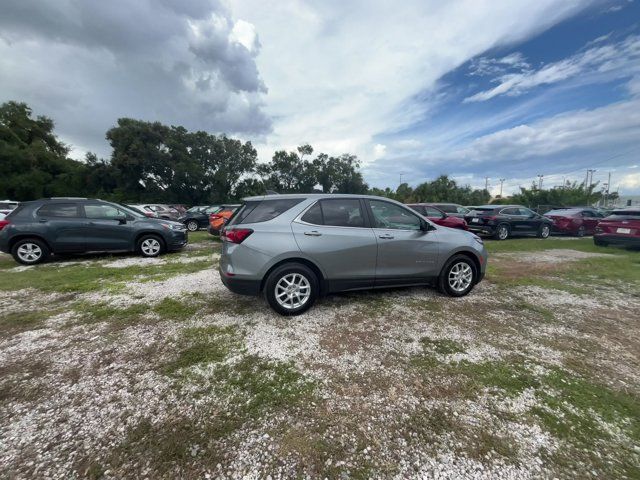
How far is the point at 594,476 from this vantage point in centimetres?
165

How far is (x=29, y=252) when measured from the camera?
6.30m

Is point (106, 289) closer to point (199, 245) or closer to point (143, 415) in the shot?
point (143, 415)

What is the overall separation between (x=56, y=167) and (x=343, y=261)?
4128 cm

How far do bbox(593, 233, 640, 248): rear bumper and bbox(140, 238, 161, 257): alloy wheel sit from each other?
13.8 meters

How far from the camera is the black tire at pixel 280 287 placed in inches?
139

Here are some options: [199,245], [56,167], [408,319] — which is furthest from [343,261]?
[56,167]

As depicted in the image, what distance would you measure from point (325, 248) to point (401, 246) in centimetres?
115

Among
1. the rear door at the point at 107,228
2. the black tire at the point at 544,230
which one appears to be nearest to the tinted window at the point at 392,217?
the rear door at the point at 107,228

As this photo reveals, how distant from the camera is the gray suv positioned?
6.15m

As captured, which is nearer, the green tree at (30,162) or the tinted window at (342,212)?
the tinted window at (342,212)

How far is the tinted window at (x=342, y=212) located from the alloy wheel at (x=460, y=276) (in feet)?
5.79

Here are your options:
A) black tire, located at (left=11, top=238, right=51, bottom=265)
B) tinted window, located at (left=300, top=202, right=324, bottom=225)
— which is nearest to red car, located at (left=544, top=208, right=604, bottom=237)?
tinted window, located at (left=300, top=202, right=324, bottom=225)

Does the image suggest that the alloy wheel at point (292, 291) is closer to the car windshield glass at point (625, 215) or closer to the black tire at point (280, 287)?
the black tire at point (280, 287)

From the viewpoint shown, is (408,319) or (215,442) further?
(408,319)
